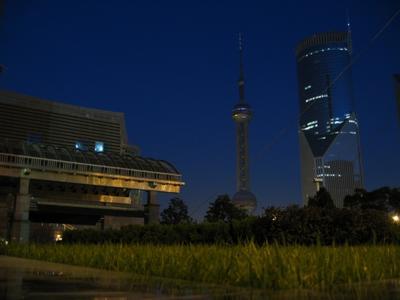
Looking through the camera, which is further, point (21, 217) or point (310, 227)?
point (21, 217)

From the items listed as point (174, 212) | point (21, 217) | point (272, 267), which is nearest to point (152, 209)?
point (174, 212)

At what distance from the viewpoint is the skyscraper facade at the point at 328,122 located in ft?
527

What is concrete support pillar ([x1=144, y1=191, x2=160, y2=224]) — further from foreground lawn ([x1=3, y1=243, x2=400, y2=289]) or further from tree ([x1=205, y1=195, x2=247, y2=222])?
foreground lawn ([x1=3, y1=243, x2=400, y2=289])

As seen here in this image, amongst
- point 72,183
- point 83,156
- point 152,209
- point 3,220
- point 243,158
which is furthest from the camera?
point 243,158

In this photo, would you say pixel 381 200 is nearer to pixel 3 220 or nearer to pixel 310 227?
pixel 3 220

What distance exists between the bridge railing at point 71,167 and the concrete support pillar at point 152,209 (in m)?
2.69

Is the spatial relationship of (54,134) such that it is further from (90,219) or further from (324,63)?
(324,63)

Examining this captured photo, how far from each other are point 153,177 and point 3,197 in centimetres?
2206

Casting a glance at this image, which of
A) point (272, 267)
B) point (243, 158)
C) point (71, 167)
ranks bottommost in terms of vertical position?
point (272, 267)

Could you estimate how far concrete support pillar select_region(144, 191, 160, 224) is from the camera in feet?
191

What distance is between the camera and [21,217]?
50.4 meters

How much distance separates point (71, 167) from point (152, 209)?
12.2m

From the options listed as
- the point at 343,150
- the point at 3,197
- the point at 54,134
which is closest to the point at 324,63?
the point at 343,150

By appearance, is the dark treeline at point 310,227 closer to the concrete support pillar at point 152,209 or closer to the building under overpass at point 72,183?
the building under overpass at point 72,183
